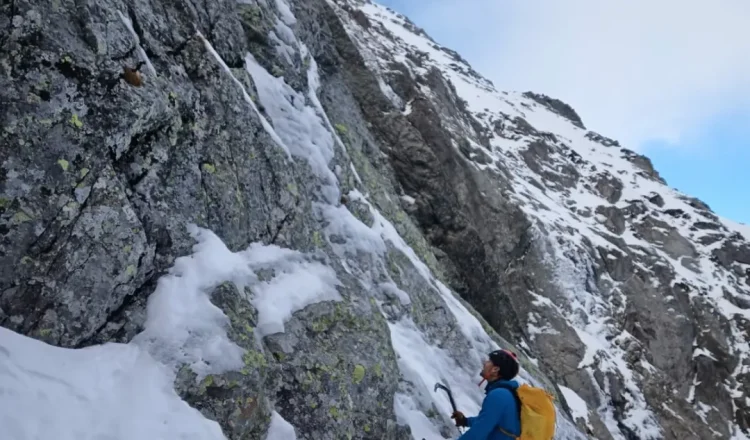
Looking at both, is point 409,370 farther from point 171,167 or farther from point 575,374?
point 575,374

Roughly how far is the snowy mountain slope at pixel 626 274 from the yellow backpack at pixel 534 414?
62.0 feet

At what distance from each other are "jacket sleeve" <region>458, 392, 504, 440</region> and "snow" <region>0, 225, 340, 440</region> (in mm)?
2124

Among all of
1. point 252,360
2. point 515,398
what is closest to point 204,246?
point 252,360

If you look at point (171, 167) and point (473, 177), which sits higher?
point (473, 177)

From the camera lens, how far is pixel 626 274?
38.8 meters

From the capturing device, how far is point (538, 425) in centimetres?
475

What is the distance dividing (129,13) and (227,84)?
1656 mm

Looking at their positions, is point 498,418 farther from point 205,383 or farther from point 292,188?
point 292,188

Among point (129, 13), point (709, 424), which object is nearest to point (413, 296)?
point (129, 13)

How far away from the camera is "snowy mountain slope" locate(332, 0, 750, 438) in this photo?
96.2ft

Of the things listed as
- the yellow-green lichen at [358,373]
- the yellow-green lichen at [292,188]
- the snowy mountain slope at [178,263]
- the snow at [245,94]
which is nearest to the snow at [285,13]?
the snowy mountain slope at [178,263]

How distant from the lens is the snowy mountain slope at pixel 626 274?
29.3m

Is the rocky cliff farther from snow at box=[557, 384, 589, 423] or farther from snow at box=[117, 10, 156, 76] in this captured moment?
snow at box=[557, 384, 589, 423]

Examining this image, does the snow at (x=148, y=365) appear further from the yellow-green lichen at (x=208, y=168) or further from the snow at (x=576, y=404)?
the snow at (x=576, y=404)
